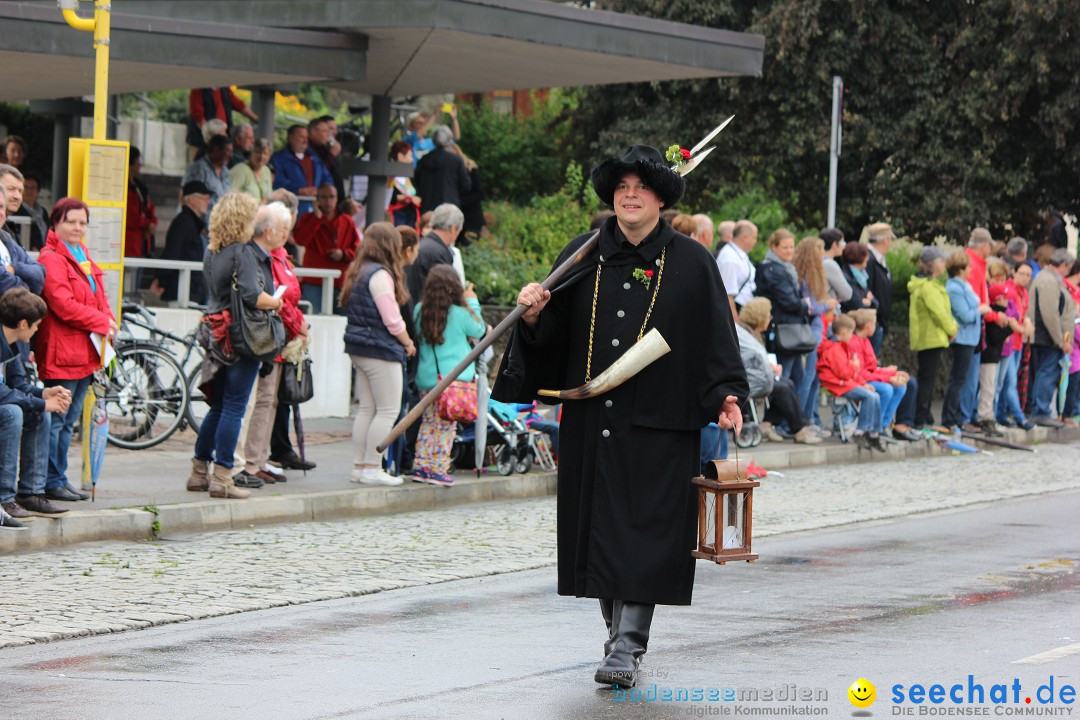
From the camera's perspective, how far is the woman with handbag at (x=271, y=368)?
1171cm

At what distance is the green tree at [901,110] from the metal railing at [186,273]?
10464mm

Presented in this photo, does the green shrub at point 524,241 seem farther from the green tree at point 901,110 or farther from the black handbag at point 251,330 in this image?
the black handbag at point 251,330

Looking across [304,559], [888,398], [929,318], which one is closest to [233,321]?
[304,559]

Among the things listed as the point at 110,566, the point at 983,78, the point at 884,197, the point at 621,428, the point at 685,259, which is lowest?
the point at 110,566

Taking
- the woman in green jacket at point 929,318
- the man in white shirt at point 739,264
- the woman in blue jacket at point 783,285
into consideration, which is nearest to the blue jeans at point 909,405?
the woman in green jacket at point 929,318

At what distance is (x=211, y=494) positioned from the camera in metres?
11.6

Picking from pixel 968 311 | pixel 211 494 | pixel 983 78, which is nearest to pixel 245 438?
pixel 211 494

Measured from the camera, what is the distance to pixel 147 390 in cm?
1399

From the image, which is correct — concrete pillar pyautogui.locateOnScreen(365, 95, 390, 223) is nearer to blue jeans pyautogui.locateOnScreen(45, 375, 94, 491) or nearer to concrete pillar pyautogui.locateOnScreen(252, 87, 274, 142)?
concrete pillar pyautogui.locateOnScreen(252, 87, 274, 142)

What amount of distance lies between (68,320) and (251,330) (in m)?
1.31

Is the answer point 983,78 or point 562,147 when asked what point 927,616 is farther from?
point 562,147

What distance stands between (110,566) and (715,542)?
4150 mm

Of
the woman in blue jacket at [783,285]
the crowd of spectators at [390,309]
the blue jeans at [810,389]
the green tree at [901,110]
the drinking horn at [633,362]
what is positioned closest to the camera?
the drinking horn at [633,362]

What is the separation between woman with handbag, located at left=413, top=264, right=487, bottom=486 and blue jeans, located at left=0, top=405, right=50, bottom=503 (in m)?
2.93
